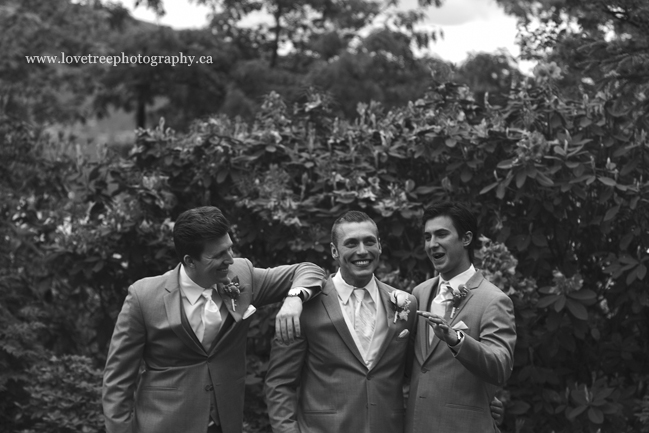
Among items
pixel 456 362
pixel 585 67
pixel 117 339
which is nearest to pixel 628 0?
pixel 585 67

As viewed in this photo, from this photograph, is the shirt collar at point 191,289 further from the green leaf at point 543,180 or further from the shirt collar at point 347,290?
the green leaf at point 543,180

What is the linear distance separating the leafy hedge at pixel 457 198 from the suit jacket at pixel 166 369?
2070 millimetres

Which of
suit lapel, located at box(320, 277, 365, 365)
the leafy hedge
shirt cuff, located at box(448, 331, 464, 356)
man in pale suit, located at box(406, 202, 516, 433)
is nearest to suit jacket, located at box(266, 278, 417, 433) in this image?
suit lapel, located at box(320, 277, 365, 365)

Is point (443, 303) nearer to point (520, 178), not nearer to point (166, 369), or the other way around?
point (166, 369)

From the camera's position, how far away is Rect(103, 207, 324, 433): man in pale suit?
392cm

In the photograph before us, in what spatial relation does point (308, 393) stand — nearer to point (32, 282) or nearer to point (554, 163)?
point (554, 163)

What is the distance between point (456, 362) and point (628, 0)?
3.07 metres

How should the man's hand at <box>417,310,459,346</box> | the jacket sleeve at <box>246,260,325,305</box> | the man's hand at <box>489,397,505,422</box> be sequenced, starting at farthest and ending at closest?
1. the jacket sleeve at <box>246,260,325,305</box>
2. the man's hand at <box>489,397,505,422</box>
3. the man's hand at <box>417,310,459,346</box>

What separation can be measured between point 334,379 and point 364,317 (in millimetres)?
322

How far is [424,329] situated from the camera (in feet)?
13.2

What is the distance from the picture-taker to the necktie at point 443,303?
396 cm

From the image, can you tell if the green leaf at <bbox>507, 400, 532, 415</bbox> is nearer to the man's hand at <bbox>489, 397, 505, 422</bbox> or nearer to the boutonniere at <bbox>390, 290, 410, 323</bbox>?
the man's hand at <bbox>489, 397, 505, 422</bbox>

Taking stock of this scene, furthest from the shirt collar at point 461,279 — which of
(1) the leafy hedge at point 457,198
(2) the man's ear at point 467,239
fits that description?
(1) the leafy hedge at point 457,198

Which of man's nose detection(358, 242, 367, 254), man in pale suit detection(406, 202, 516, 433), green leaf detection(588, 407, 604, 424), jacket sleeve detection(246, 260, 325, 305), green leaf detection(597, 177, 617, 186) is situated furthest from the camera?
green leaf detection(597, 177, 617, 186)
